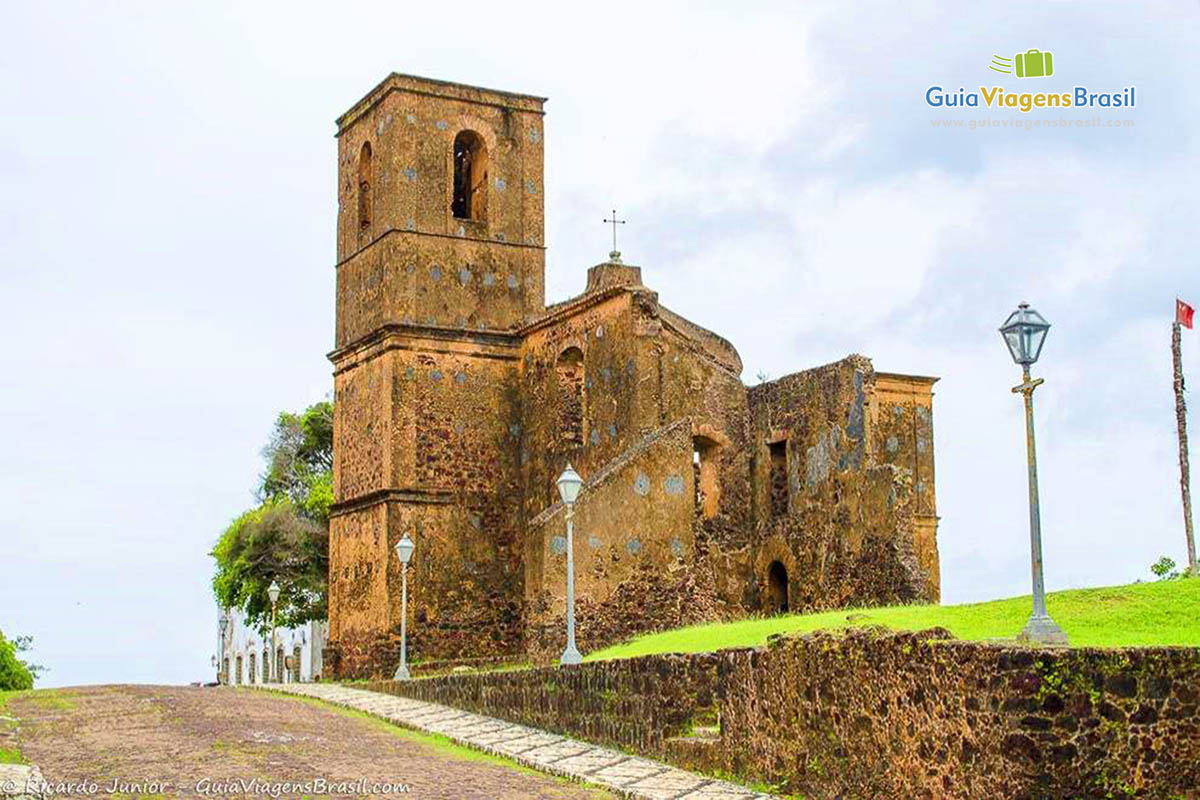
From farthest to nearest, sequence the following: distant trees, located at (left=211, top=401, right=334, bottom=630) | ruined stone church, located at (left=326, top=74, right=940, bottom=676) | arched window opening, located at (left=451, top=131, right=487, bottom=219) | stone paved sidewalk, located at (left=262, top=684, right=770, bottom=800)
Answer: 1. distant trees, located at (left=211, top=401, right=334, bottom=630)
2. arched window opening, located at (left=451, top=131, right=487, bottom=219)
3. ruined stone church, located at (left=326, top=74, right=940, bottom=676)
4. stone paved sidewalk, located at (left=262, top=684, right=770, bottom=800)

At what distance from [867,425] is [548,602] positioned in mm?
5261

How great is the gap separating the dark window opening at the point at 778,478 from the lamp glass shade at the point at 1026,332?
12.8 m

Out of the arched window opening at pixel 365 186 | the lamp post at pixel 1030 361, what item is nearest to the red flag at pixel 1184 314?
the lamp post at pixel 1030 361

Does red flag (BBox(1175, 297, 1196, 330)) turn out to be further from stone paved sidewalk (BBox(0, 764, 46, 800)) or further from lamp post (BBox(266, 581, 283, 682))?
lamp post (BBox(266, 581, 283, 682))

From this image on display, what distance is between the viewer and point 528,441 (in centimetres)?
2884

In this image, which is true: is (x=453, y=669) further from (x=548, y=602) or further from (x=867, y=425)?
(x=867, y=425)

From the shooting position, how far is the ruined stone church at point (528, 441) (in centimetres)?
2325

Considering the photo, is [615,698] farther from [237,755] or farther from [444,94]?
[444,94]

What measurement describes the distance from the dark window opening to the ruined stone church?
1.3 inches

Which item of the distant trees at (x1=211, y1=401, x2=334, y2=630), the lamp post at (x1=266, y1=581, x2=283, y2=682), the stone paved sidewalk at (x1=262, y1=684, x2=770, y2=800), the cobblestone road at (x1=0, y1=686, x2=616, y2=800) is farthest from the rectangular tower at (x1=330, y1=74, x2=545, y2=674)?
the distant trees at (x1=211, y1=401, x2=334, y2=630)

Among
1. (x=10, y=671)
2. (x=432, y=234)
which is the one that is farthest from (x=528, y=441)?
(x=10, y=671)

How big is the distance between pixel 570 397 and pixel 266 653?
79.4ft

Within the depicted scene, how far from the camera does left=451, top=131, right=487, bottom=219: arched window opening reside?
30.1 meters

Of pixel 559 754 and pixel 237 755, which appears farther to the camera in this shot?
pixel 559 754
